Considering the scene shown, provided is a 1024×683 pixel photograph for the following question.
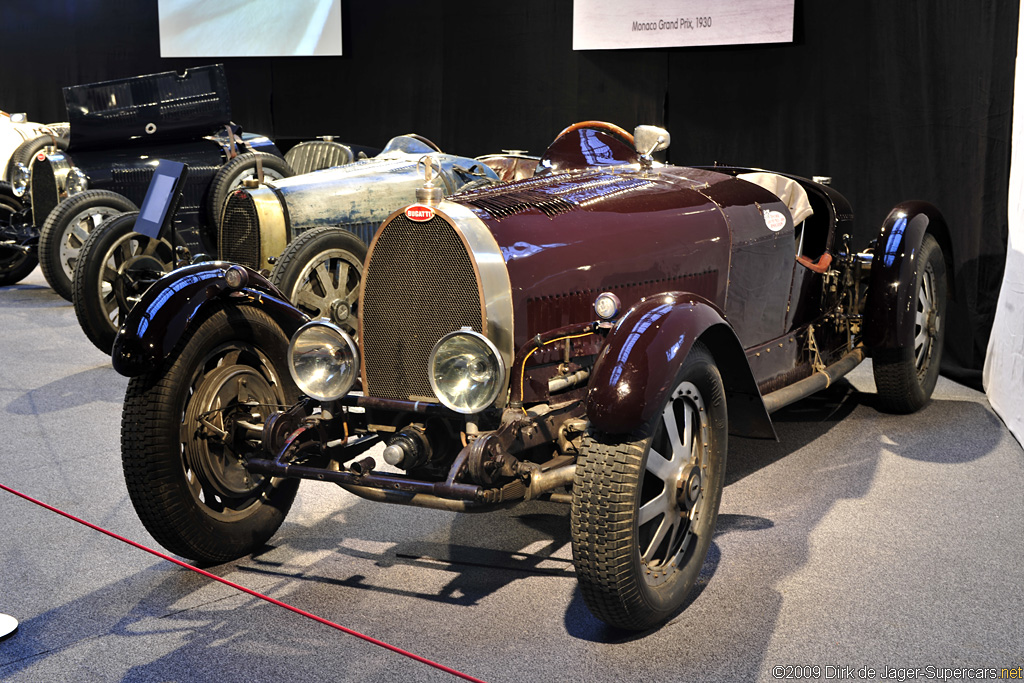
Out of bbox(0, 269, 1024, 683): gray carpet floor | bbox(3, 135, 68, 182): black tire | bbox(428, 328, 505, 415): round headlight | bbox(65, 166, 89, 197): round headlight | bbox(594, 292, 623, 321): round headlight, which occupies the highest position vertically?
bbox(3, 135, 68, 182): black tire

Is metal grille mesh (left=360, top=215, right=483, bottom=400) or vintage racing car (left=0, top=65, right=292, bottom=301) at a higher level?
vintage racing car (left=0, top=65, right=292, bottom=301)

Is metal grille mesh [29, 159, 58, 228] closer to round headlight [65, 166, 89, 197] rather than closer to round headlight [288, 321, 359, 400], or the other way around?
round headlight [65, 166, 89, 197]

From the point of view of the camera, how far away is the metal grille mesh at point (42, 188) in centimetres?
784

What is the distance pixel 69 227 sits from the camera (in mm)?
6855

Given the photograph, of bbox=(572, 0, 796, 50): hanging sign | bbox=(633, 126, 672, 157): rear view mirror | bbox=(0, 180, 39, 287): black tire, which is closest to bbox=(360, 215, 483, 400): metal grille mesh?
bbox=(633, 126, 672, 157): rear view mirror

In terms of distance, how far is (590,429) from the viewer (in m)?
2.58

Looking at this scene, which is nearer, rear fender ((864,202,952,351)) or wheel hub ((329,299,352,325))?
rear fender ((864,202,952,351))

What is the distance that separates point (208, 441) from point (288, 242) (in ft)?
9.16

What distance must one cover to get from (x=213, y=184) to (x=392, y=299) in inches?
172

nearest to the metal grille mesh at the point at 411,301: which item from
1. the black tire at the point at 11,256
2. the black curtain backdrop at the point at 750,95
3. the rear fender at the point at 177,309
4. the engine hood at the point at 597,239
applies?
the engine hood at the point at 597,239

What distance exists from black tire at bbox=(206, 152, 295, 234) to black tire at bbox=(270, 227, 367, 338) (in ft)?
5.51

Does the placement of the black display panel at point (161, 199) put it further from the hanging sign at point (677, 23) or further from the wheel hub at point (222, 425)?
the hanging sign at point (677, 23)

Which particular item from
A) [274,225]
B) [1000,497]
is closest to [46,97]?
[274,225]

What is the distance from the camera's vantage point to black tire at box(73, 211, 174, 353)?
219 inches
